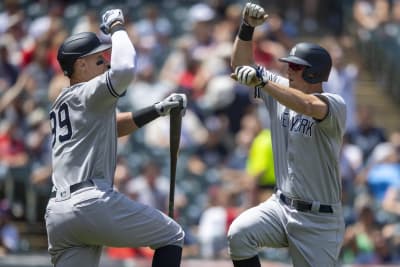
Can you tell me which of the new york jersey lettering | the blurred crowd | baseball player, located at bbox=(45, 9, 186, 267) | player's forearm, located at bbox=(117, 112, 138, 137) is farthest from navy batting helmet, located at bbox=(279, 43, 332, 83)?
the blurred crowd

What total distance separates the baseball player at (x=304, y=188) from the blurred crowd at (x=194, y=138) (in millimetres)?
3981

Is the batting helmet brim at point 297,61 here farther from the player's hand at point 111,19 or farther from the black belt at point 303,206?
the player's hand at point 111,19

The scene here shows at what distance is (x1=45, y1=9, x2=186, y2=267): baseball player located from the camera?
6.97m

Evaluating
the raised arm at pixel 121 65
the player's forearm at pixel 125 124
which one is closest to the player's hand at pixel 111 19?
the raised arm at pixel 121 65

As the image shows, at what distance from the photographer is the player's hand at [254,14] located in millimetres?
7410

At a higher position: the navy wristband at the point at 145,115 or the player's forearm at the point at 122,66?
the player's forearm at the point at 122,66

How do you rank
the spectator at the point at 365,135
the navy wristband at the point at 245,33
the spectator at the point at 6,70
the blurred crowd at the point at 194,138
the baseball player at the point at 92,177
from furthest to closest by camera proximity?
the spectator at the point at 6,70, the spectator at the point at 365,135, the blurred crowd at the point at 194,138, the navy wristband at the point at 245,33, the baseball player at the point at 92,177

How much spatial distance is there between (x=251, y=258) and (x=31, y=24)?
871cm

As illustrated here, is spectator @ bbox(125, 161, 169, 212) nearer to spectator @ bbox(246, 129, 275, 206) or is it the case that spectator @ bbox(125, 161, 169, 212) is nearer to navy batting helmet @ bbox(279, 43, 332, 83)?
spectator @ bbox(246, 129, 275, 206)

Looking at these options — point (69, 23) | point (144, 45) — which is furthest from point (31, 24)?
point (144, 45)

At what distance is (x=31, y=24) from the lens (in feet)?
50.8

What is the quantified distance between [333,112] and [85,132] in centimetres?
157

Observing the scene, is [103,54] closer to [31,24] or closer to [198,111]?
[198,111]

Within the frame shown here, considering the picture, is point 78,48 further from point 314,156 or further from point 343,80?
point 343,80
